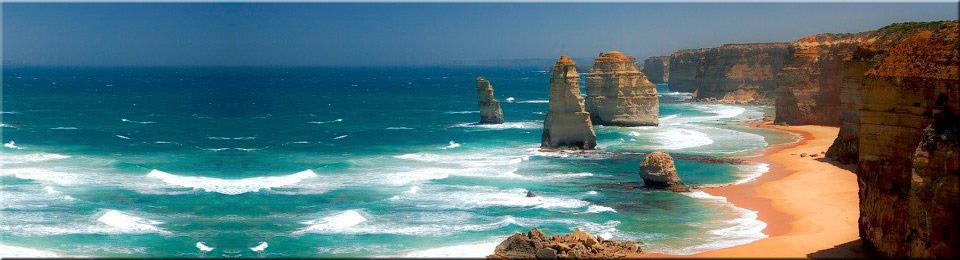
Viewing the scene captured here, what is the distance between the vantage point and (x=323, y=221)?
3631cm

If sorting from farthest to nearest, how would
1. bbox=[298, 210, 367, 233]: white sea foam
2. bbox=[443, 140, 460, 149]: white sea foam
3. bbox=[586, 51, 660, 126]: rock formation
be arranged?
bbox=[586, 51, 660, 126]: rock formation
bbox=[443, 140, 460, 149]: white sea foam
bbox=[298, 210, 367, 233]: white sea foam

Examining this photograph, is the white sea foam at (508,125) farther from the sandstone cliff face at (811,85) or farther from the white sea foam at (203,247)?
the white sea foam at (203,247)

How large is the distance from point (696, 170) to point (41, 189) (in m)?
32.5

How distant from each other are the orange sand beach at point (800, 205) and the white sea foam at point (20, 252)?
68.9 feet

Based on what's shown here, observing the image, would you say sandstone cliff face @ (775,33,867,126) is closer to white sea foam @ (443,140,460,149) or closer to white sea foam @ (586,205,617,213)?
white sea foam @ (443,140,460,149)

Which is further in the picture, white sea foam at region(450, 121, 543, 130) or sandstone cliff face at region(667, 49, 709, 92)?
sandstone cliff face at region(667, 49, 709, 92)

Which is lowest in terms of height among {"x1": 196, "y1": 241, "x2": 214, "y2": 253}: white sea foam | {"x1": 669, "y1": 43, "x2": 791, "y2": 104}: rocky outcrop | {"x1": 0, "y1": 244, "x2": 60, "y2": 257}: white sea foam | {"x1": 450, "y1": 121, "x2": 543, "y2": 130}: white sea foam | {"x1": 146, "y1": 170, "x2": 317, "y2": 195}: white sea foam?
{"x1": 196, "y1": 241, "x2": 214, "y2": 253}: white sea foam

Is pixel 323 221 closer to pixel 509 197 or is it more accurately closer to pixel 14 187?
pixel 509 197

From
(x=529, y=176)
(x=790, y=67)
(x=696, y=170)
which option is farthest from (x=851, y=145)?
(x=790, y=67)

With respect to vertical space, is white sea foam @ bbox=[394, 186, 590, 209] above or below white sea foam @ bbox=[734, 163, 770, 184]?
below

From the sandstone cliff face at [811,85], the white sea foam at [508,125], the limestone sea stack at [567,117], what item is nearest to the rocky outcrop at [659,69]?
the white sea foam at [508,125]

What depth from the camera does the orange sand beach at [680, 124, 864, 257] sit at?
28562 mm

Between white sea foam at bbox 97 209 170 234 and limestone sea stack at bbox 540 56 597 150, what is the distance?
28691mm

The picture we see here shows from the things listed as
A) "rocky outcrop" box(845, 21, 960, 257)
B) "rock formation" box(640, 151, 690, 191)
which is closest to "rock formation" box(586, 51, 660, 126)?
"rock formation" box(640, 151, 690, 191)
